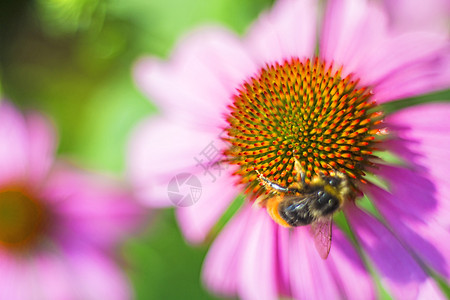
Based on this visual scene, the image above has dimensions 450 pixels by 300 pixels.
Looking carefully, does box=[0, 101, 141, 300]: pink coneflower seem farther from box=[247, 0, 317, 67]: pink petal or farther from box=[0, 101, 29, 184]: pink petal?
box=[247, 0, 317, 67]: pink petal

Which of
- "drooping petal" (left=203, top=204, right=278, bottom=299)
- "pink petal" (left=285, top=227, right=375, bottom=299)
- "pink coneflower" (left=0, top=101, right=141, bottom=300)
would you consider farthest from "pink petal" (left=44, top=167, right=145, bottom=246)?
"pink petal" (left=285, top=227, right=375, bottom=299)

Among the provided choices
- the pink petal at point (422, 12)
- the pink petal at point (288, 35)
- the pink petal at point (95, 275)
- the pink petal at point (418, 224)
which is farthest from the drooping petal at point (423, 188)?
the pink petal at point (95, 275)

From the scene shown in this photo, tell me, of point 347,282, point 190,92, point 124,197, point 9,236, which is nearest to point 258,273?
point 347,282

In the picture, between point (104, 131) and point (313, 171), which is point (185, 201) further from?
point (104, 131)

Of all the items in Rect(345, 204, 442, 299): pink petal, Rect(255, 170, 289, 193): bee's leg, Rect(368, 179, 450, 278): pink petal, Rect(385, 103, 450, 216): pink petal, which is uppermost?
Rect(385, 103, 450, 216): pink petal

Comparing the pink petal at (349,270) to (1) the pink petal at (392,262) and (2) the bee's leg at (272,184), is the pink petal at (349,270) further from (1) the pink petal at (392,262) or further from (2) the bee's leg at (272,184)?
(2) the bee's leg at (272,184)

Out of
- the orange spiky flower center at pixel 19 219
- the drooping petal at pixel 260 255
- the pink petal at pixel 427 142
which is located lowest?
the orange spiky flower center at pixel 19 219
